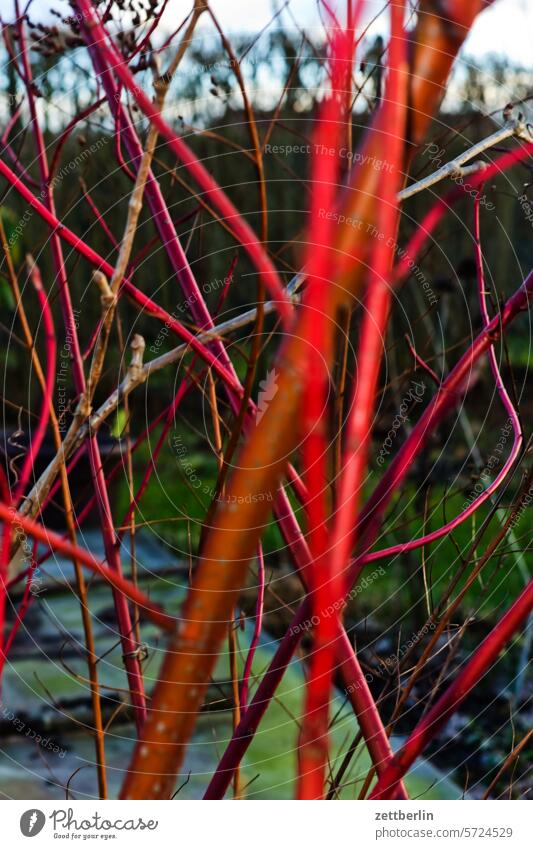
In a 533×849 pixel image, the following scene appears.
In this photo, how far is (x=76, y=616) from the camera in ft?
7.56

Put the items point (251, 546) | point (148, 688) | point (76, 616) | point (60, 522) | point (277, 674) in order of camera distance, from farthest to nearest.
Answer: point (60, 522) < point (76, 616) < point (148, 688) < point (277, 674) < point (251, 546)

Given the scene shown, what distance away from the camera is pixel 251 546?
0.30 m

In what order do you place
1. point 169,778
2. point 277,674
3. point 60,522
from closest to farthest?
point 169,778
point 277,674
point 60,522

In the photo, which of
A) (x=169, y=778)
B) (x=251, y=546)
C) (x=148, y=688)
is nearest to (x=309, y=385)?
(x=251, y=546)

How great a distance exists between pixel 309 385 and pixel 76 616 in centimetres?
214

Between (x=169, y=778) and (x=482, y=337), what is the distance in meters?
0.38

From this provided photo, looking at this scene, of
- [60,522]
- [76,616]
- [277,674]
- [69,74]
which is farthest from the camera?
[60,522]

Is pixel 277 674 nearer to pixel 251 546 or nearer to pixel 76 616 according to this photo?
pixel 251 546

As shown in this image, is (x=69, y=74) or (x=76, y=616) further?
(x=76, y=616)

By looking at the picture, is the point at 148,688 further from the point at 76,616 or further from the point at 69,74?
the point at 69,74
